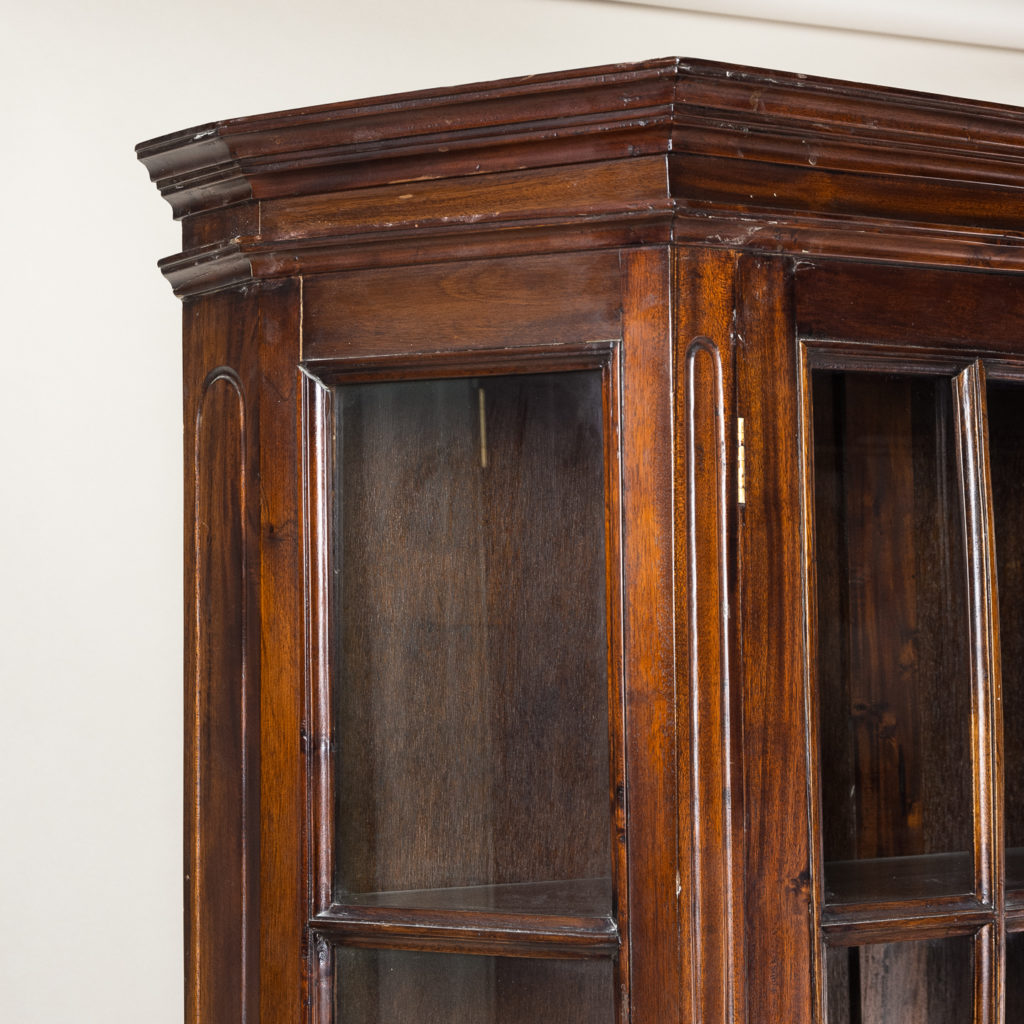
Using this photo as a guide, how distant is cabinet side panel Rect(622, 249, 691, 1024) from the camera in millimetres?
853

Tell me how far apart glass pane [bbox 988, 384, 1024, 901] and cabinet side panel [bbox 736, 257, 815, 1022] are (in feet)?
0.63

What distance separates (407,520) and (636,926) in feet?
1.11

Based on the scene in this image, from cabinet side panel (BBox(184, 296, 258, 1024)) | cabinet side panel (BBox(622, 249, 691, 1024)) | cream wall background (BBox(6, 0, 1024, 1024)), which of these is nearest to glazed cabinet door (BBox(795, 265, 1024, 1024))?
cabinet side panel (BBox(622, 249, 691, 1024))

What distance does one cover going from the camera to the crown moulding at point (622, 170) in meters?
0.86

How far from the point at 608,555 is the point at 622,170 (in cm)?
27

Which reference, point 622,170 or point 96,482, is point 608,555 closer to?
point 622,170

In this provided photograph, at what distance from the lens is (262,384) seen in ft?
3.16

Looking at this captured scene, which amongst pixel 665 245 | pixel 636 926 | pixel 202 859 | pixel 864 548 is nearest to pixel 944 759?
pixel 864 548

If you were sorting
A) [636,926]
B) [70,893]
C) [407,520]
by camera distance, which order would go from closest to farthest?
[636,926], [407,520], [70,893]

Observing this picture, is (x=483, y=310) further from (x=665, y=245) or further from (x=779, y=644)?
(x=779, y=644)

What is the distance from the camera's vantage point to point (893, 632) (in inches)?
37.7

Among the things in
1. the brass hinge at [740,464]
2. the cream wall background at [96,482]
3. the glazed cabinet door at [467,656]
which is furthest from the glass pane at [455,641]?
the cream wall background at [96,482]

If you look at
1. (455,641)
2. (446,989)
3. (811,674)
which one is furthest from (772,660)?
(446,989)

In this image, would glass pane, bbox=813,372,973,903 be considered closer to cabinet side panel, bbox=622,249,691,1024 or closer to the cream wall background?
cabinet side panel, bbox=622,249,691,1024
